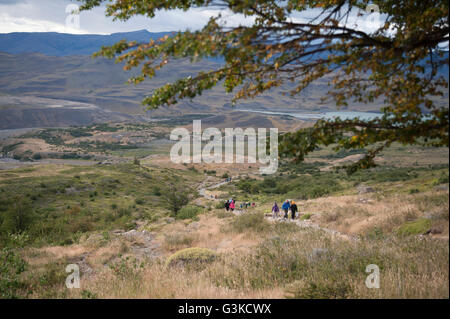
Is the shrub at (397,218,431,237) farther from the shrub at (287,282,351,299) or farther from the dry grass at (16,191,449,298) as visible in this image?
the shrub at (287,282,351,299)

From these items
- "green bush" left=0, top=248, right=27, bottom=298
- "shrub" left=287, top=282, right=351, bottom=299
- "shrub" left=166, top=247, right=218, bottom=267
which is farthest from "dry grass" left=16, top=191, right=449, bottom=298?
"green bush" left=0, top=248, right=27, bottom=298

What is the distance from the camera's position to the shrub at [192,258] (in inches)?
309

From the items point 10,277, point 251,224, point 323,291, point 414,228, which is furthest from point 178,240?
point 414,228

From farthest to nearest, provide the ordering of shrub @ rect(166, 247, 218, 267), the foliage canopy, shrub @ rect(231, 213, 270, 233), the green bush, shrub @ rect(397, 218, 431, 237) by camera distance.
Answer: shrub @ rect(231, 213, 270, 233) < shrub @ rect(397, 218, 431, 237) < shrub @ rect(166, 247, 218, 267) < the green bush < the foliage canopy

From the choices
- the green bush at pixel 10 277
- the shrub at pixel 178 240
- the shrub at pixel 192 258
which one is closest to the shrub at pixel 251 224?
the shrub at pixel 178 240

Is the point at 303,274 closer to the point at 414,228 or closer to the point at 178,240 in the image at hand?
the point at 414,228

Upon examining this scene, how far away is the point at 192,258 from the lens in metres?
8.02

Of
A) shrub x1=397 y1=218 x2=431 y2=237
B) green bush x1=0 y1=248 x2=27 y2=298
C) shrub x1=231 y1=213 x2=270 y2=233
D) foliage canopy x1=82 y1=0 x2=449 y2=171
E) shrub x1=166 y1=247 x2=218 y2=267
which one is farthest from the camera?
shrub x1=231 y1=213 x2=270 y2=233

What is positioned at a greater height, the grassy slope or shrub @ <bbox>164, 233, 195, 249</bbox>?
the grassy slope

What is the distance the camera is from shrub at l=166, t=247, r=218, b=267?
7.84 m

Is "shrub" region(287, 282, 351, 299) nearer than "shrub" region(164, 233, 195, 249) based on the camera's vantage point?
Yes

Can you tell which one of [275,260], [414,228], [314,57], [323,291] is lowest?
[414,228]

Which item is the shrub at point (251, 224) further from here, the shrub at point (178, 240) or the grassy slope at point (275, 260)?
the shrub at point (178, 240)
